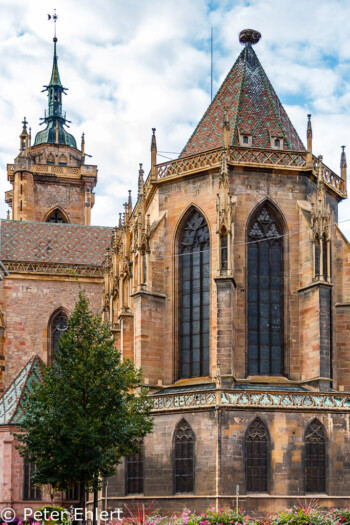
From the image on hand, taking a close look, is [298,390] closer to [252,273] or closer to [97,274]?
[252,273]

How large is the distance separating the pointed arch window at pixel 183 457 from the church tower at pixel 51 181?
29.5 meters

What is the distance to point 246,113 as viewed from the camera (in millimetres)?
35969

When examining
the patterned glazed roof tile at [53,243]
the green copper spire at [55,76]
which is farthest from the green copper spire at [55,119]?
the patterned glazed roof tile at [53,243]

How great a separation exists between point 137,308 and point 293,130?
32.1 feet

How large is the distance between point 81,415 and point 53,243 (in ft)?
77.2

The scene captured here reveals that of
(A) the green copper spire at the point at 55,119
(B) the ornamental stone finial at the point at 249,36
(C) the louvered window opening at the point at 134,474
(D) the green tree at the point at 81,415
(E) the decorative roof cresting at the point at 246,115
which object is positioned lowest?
(C) the louvered window opening at the point at 134,474

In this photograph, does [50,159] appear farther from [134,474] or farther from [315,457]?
[315,457]

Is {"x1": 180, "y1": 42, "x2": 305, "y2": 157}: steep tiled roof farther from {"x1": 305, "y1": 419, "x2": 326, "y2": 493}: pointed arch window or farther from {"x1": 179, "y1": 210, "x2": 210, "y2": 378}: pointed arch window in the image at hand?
{"x1": 305, "y1": 419, "x2": 326, "y2": 493}: pointed arch window

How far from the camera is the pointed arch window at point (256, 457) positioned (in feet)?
98.2

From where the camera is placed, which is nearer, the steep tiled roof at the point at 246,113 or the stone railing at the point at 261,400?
the stone railing at the point at 261,400

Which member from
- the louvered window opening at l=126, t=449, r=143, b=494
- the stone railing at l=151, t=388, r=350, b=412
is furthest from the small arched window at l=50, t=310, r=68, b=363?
the stone railing at l=151, t=388, r=350, b=412

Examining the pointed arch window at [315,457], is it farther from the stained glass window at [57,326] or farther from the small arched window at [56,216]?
the small arched window at [56,216]

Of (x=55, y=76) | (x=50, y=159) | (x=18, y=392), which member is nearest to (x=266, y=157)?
(x=18, y=392)

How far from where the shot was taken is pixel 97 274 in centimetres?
4750
